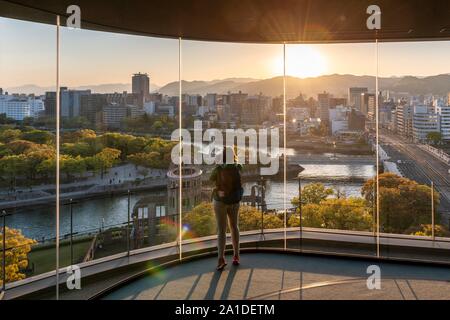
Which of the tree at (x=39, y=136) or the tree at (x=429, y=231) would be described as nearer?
the tree at (x=39, y=136)

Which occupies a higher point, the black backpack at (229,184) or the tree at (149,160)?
the tree at (149,160)

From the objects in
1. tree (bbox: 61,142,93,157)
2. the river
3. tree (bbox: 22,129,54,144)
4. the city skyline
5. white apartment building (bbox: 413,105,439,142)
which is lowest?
the river

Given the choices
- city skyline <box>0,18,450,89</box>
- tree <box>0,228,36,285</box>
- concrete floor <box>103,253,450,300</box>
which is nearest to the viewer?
concrete floor <box>103,253,450,300</box>

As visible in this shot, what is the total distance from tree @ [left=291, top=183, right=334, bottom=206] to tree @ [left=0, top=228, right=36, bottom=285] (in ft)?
10.5

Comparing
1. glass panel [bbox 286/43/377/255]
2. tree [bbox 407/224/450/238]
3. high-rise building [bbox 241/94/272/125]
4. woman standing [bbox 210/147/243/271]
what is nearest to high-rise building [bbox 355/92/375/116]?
glass panel [bbox 286/43/377/255]

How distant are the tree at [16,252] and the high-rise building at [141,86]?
203cm

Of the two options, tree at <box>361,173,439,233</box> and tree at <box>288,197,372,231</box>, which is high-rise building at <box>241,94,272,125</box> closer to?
tree at <box>288,197,372,231</box>

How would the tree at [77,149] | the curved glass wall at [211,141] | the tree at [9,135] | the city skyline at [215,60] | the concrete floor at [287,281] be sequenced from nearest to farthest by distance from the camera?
1. the concrete floor at [287,281]
2. the tree at [77,149]
3. the curved glass wall at [211,141]
4. the tree at [9,135]
5. the city skyline at [215,60]

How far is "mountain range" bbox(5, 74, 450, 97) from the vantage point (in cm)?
484

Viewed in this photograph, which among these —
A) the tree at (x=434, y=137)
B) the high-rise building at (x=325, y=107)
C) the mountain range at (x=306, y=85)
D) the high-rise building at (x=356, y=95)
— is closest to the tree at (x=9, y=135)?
the mountain range at (x=306, y=85)

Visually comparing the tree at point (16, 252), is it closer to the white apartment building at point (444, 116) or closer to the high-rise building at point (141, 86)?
the high-rise building at point (141, 86)

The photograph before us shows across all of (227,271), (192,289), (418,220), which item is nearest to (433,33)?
(418,220)

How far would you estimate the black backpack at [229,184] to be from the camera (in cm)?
367
